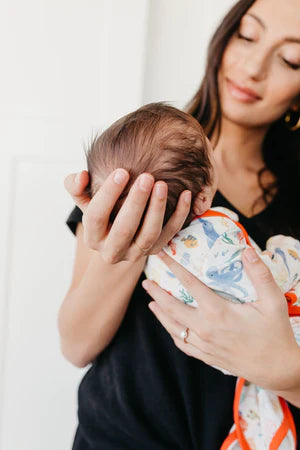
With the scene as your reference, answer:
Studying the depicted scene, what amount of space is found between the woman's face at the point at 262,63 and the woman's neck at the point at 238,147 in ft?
0.24

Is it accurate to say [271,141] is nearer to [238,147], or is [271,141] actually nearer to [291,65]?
[238,147]

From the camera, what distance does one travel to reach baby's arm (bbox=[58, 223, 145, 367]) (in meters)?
0.90

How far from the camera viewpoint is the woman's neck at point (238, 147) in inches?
48.2

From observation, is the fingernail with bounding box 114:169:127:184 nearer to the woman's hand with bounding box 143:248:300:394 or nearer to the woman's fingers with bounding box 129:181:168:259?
the woman's fingers with bounding box 129:181:168:259

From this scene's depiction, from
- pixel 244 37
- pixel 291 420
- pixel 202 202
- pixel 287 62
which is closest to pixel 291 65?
pixel 287 62

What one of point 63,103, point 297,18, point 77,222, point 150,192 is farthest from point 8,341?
point 297,18

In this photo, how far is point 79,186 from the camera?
2.17 feet

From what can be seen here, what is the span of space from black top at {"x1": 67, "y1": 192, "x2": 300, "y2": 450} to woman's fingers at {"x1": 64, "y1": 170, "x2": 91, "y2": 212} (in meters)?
0.27

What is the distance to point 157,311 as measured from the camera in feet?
2.73

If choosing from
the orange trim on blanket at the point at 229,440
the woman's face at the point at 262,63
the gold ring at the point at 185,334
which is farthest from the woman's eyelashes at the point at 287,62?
the orange trim on blanket at the point at 229,440

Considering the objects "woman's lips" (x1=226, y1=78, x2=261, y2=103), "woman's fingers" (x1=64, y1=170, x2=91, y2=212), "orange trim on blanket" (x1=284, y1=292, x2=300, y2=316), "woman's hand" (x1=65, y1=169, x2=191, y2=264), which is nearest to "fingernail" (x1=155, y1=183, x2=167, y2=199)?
"woman's hand" (x1=65, y1=169, x2=191, y2=264)

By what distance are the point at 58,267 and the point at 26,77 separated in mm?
579

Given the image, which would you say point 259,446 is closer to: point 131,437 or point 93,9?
point 131,437

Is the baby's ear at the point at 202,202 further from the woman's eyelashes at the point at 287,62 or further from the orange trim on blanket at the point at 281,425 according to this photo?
the woman's eyelashes at the point at 287,62
